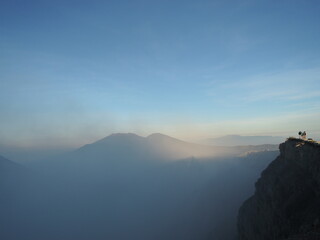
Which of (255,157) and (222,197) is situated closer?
(222,197)

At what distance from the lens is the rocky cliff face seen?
24.5 metres

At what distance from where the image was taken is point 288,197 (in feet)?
95.8

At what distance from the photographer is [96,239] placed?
155 m

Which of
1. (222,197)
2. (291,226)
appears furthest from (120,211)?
(291,226)

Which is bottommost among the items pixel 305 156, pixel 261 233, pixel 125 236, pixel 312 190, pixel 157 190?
pixel 125 236

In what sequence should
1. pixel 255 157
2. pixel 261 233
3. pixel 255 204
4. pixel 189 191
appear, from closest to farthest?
pixel 261 233 < pixel 255 204 < pixel 255 157 < pixel 189 191

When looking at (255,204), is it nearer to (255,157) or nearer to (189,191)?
(255,157)

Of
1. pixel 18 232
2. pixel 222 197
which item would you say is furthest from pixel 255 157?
pixel 18 232

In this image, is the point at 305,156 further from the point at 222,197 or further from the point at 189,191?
the point at 189,191

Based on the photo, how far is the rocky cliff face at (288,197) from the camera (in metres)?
24.5

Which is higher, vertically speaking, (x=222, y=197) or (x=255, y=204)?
(x=255, y=204)

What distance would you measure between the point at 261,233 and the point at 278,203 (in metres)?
6.67

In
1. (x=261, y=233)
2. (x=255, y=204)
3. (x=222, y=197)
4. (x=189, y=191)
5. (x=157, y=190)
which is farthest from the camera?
(x=157, y=190)

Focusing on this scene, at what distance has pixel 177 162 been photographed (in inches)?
7790
